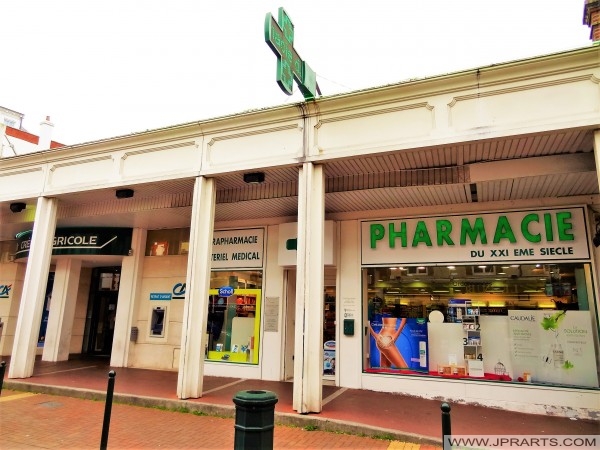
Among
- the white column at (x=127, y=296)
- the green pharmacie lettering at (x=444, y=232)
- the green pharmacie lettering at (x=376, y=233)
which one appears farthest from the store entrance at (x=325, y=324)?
the white column at (x=127, y=296)

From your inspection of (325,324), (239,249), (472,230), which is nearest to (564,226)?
(472,230)

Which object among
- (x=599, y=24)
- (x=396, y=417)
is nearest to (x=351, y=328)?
(x=396, y=417)

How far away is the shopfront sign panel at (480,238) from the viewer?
796 centimetres

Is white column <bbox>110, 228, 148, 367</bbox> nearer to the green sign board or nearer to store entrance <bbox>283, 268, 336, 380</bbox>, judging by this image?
the green sign board

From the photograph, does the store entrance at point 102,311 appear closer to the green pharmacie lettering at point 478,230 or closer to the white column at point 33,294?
the white column at point 33,294

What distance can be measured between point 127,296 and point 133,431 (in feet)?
21.7

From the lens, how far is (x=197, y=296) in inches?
309

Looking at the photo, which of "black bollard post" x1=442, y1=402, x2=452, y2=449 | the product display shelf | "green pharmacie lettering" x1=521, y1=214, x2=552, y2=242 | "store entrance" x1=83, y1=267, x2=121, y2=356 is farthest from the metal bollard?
"store entrance" x1=83, y1=267, x2=121, y2=356

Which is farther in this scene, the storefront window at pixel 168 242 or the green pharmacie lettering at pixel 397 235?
the storefront window at pixel 168 242

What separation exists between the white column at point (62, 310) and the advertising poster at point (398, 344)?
9.64 m

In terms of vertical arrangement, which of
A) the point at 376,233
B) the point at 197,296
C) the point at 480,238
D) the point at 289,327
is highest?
the point at 376,233

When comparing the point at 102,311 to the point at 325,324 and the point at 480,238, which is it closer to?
the point at 325,324

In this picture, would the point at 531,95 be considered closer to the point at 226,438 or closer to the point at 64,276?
the point at 226,438

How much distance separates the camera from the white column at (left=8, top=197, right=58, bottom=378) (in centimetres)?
930
